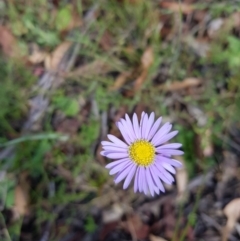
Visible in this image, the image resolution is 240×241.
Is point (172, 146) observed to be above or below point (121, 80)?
below

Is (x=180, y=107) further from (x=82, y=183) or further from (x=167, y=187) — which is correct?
(x=82, y=183)

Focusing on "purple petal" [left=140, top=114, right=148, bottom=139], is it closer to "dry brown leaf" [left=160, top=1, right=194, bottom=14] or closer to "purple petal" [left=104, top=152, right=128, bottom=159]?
"purple petal" [left=104, top=152, right=128, bottom=159]

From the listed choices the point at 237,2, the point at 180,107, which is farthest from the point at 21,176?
the point at 237,2

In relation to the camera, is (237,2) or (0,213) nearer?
(0,213)

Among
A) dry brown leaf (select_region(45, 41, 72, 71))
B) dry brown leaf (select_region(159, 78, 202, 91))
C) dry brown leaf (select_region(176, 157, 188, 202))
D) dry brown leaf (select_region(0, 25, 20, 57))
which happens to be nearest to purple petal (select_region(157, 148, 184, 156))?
dry brown leaf (select_region(176, 157, 188, 202))

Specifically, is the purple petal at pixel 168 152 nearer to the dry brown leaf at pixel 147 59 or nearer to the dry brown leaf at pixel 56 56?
the dry brown leaf at pixel 147 59

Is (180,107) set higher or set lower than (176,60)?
lower

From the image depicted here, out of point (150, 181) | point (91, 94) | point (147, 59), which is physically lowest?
point (150, 181)

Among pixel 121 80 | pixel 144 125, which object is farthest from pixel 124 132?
pixel 121 80

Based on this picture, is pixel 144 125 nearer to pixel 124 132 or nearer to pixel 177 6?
pixel 124 132
